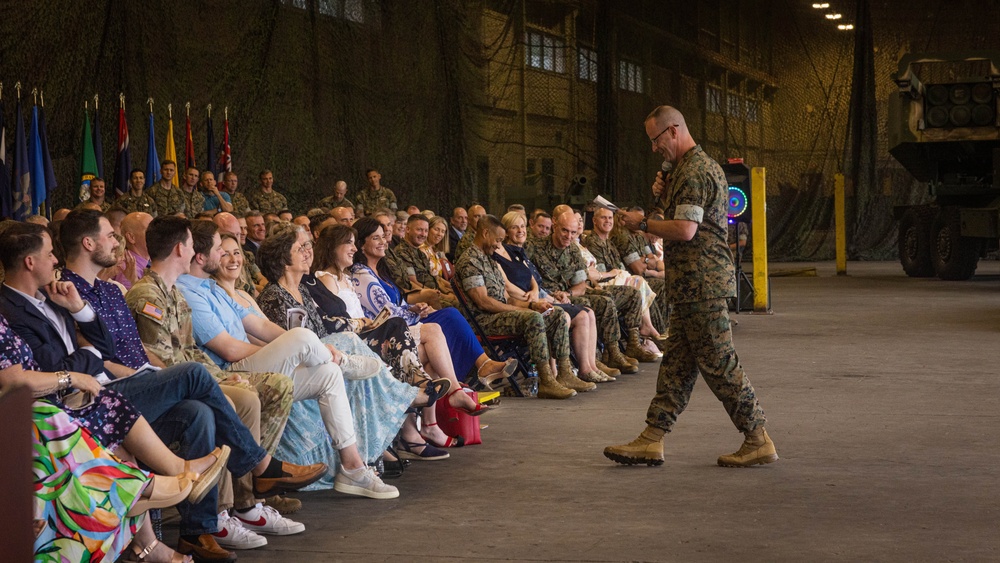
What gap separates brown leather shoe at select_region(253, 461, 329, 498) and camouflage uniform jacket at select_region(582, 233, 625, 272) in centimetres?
521

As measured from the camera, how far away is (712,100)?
822 inches

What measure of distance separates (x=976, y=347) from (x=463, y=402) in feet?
15.8

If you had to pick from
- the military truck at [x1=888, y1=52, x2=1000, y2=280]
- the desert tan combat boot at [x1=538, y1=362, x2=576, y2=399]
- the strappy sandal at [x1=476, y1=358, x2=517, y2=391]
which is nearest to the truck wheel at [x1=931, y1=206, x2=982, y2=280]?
the military truck at [x1=888, y1=52, x2=1000, y2=280]

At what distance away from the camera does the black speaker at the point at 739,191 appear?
11.5 metres

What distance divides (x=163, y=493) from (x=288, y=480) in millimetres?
804

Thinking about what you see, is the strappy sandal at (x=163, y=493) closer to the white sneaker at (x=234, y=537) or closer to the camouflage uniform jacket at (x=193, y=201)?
the white sneaker at (x=234, y=537)

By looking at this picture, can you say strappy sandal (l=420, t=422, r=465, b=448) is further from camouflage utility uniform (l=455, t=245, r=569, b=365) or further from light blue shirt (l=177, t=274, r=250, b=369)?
camouflage utility uniform (l=455, t=245, r=569, b=365)

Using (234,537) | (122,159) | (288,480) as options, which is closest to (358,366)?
(288,480)

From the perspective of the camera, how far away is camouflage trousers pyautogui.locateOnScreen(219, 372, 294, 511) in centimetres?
384

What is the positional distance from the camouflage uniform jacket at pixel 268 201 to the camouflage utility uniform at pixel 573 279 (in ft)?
16.2

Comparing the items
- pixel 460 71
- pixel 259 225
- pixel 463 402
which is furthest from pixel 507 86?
pixel 463 402

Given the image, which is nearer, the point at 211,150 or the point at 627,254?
the point at 627,254

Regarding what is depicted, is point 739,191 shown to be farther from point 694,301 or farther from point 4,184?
point 694,301

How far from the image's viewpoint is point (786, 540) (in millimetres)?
3643
